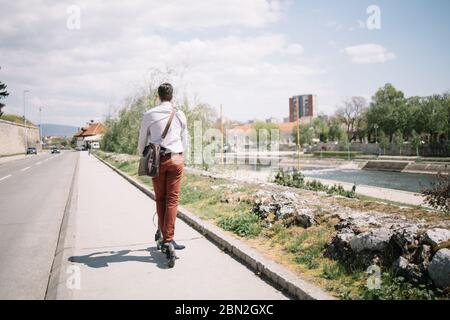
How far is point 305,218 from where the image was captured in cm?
550

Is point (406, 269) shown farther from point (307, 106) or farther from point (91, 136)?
point (307, 106)

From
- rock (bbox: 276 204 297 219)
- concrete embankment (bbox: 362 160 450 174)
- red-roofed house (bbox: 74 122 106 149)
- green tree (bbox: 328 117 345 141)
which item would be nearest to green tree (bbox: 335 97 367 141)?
green tree (bbox: 328 117 345 141)

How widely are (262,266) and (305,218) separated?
1630mm

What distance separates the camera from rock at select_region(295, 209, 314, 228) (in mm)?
5461

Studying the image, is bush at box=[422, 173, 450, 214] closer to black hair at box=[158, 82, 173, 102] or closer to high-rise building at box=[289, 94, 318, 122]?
black hair at box=[158, 82, 173, 102]

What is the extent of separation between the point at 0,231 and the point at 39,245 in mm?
1619

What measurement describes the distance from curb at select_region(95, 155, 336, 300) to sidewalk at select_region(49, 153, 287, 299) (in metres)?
0.12

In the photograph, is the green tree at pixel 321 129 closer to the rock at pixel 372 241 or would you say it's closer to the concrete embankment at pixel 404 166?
the concrete embankment at pixel 404 166

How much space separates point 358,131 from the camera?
250 feet

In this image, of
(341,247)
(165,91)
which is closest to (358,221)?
(341,247)
